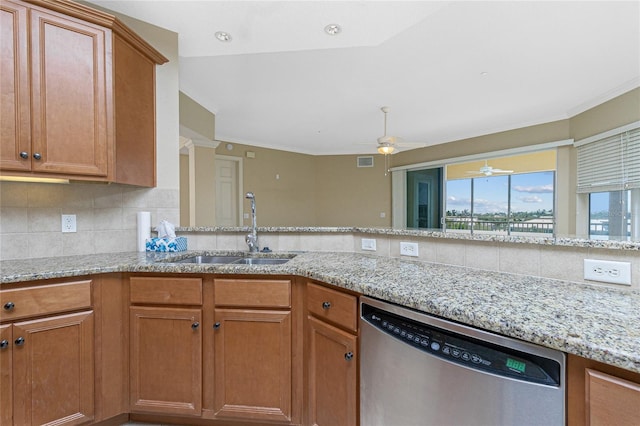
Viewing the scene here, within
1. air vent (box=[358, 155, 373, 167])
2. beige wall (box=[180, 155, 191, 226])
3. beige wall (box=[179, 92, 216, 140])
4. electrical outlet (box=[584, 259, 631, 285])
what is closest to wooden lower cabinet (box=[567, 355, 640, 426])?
electrical outlet (box=[584, 259, 631, 285])

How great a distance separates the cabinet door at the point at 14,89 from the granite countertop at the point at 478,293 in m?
0.57

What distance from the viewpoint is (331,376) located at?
1.31 m

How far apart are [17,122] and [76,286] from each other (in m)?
0.87

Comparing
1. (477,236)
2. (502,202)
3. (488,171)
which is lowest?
(477,236)

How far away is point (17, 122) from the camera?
4.90 feet

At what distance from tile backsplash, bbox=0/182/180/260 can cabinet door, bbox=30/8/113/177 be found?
40 centimetres

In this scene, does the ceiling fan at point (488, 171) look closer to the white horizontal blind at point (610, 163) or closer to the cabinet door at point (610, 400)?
the white horizontal blind at point (610, 163)

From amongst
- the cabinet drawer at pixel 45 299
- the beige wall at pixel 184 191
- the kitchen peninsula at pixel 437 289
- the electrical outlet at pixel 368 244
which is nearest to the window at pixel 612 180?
the electrical outlet at pixel 368 244

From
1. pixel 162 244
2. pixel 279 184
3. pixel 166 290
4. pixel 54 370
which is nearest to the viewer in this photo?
pixel 54 370

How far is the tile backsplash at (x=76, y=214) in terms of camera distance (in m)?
1.75

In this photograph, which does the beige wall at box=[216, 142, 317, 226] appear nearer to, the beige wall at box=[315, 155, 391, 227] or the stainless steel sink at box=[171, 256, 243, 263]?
the beige wall at box=[315, 155, 391, 227]

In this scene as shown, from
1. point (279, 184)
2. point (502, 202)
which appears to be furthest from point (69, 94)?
point (502, 202)

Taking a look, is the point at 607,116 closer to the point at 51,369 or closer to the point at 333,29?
the point at 333,29

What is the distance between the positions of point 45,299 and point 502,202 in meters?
6.63
